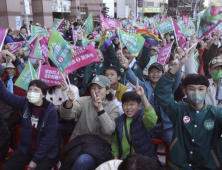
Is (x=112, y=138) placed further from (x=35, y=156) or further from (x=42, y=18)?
(x=42, y=18)

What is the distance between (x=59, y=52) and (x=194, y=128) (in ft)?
6.71

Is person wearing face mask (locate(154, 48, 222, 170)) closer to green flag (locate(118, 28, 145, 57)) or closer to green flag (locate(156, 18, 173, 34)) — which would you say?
green flag (locate(118, 28, 145, 57))

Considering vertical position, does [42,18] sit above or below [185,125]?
above

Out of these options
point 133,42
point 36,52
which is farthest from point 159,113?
point 36,52

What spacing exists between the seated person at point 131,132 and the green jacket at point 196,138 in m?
0.31

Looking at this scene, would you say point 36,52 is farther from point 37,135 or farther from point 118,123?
point 118,123

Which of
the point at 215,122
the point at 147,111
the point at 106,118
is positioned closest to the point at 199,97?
the point at 215,122

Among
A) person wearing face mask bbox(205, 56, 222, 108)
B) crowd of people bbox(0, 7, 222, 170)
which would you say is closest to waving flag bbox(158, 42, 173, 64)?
crowd of people bbox(0, 7, 222, 170)

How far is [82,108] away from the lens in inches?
118

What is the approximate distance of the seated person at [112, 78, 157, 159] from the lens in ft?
8.53

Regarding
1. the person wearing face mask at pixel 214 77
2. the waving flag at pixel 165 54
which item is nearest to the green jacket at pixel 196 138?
the person wearing face mask at pixel 214 77

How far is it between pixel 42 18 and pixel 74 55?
18276mm

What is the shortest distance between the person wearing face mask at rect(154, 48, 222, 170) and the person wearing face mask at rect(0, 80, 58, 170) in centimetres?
139

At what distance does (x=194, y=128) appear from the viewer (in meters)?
2.28
